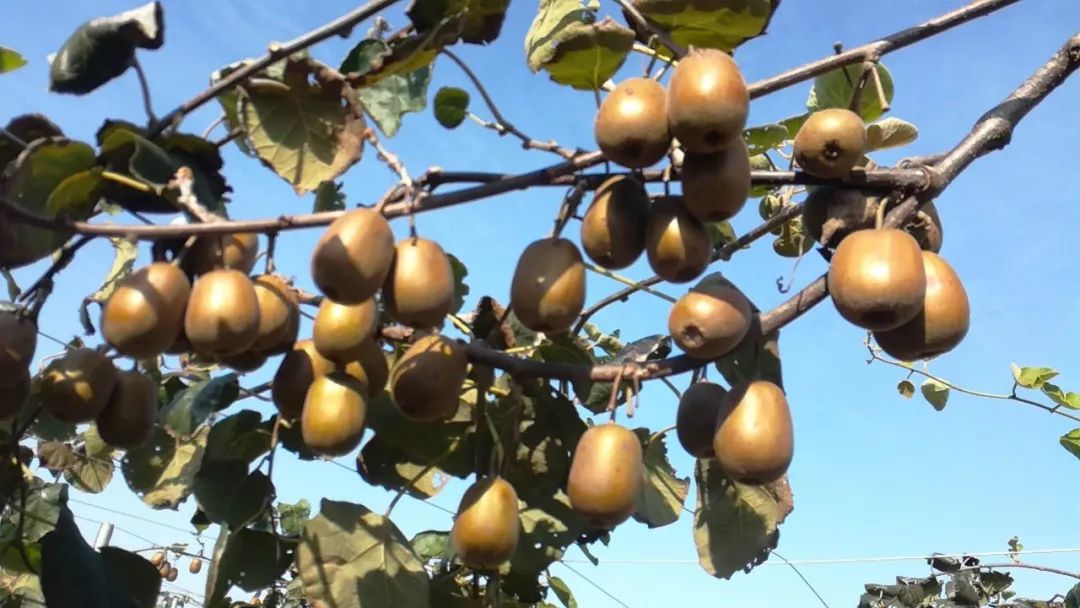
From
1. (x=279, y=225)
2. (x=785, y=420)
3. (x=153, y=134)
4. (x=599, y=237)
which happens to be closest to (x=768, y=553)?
(x=785, y=420)

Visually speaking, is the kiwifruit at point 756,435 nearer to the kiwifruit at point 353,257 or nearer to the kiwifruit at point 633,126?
the kiwifruit at point 633,126

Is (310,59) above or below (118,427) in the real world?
above

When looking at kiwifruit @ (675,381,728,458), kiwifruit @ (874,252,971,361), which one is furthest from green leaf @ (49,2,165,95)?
kiwifruit @ (874,252,971,361)

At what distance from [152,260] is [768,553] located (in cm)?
113

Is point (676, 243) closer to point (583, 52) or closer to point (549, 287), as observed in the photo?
point (549, 287)

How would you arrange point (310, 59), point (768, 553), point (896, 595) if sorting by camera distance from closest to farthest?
point (310, 59) → point (768, 553) → point (896, 595)

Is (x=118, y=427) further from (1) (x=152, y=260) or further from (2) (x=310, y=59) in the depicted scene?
(2) (x=310, y=59)

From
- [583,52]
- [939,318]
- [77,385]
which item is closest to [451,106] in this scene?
[583,52]

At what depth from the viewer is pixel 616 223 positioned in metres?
1.24

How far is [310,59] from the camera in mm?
1339

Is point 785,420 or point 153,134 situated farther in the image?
point 153,134

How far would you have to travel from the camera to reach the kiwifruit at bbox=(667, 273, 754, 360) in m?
1.18

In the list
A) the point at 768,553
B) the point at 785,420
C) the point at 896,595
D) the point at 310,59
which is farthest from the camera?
the point at 896,595

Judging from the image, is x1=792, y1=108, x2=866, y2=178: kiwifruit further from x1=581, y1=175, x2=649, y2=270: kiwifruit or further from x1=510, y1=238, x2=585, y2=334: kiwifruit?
x1=510, y1=238, x2=585, y2=334: kiwifruit
